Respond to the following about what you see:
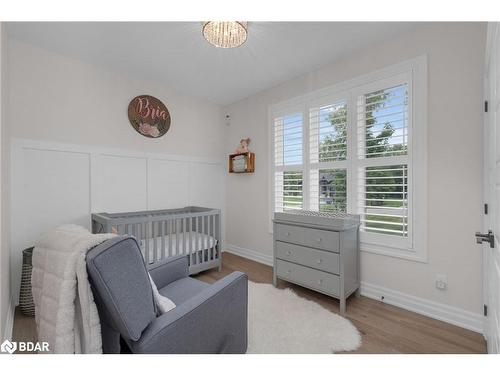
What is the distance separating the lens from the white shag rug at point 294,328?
5.23 ft

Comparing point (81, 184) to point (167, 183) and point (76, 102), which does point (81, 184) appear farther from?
point (167, 183)

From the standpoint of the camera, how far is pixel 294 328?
1796 mm

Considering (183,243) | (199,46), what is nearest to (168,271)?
(183,243)

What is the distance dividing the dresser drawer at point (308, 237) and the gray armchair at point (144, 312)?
3.63 feet

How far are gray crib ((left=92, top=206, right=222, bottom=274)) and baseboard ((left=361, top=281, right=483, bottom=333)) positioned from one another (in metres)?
1.81

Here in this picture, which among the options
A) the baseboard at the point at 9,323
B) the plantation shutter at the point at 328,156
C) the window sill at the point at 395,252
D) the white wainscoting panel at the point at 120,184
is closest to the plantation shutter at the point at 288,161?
the plantation shutter at the point at 328,156

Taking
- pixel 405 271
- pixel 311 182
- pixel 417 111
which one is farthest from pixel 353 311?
pixel 417 111

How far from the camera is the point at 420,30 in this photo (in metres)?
2.01

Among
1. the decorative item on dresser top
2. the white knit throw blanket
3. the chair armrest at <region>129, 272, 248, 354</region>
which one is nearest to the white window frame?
the decorative item on dresser top

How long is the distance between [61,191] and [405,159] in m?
3.43

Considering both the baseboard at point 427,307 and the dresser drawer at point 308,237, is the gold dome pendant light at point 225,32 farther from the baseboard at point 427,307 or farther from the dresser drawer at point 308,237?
the baseboard at point 427,307

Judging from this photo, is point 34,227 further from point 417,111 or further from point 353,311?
point 417,111

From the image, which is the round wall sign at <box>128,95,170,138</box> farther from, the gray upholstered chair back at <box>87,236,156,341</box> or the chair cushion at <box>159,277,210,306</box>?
the gray upholstered chair back at <box>87,236,156,341</box>
